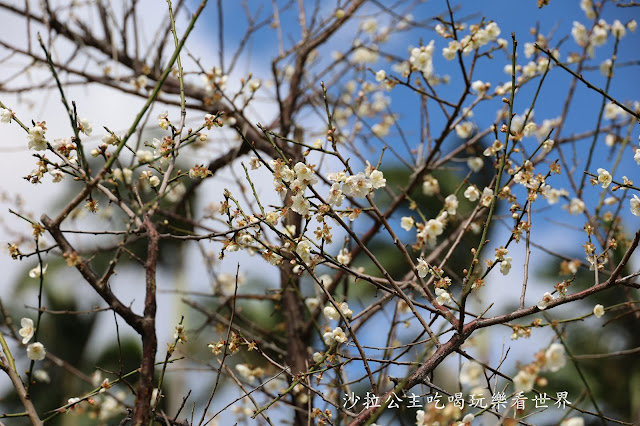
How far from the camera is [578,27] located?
3.58 m

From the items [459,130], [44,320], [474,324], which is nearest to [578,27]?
[459,130]

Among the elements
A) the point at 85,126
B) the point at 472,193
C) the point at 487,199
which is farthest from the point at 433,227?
the point at 85,126

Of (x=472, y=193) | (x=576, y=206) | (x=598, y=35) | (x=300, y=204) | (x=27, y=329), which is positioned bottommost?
(x=27, y=329)

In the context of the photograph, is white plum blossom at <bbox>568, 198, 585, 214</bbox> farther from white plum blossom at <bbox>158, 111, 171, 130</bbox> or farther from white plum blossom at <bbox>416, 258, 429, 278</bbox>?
white plum blossom at <bbox>158, 111, 171, 130</bbox>

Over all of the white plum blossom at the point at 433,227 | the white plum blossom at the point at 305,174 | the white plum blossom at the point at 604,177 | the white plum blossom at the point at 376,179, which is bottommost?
the white plum blossom at the point at 305,174

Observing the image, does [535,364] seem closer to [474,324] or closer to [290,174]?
[474,324]

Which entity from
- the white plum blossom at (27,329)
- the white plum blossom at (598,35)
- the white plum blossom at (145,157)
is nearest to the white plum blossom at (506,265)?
the white plum blossom at (145,157)

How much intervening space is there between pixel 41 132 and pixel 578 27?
3.15 m

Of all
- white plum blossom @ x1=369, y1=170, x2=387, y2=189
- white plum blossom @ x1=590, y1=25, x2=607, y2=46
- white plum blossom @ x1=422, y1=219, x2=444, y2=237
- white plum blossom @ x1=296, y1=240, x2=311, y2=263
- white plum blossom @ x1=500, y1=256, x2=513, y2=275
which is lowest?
white plum blossom @ x1=296, y1=240, x2=311, y2=263

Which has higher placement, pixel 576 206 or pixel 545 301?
pixel 576 206

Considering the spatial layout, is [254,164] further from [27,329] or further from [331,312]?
[27,329]

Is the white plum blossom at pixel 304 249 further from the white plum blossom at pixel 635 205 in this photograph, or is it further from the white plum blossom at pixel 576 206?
the white plum blossom at pixel 576 206

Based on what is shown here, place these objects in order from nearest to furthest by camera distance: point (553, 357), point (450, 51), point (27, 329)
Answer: point (553, 357), point (27, 329), point (450, 51)

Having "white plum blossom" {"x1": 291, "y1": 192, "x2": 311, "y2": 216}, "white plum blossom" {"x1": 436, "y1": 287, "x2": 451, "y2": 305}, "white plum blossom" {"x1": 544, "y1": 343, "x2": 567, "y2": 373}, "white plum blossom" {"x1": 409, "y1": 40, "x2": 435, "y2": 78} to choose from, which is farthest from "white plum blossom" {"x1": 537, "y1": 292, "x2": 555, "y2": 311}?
"white plum blossom" {"x1": 409, "y1": 40, "x2": 435, "y2": 78}
